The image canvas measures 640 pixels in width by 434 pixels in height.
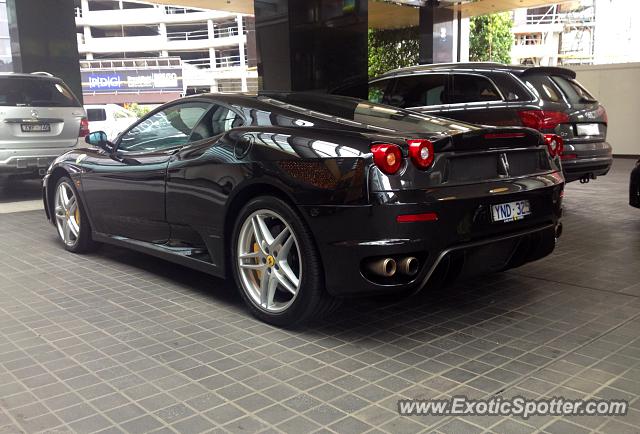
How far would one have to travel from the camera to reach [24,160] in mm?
9047

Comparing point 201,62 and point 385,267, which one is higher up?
point 201,62

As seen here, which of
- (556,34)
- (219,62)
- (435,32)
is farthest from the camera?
(219,62)

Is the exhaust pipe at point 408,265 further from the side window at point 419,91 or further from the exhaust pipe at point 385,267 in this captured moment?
the side window at point 419,91

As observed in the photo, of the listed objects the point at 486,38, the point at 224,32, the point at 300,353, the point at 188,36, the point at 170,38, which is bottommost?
the point at 300,353

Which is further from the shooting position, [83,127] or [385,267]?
[83,127]

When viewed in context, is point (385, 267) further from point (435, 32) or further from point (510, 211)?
point (435, 32)

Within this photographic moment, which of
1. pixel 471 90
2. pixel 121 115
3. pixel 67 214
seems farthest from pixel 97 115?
pixel 471 90

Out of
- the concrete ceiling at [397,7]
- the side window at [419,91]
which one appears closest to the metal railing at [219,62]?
→ the concrete ceiling at [397,7]

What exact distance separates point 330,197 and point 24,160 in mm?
7343

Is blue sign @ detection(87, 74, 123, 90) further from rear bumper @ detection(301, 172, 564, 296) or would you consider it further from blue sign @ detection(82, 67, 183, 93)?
rear bumper @ detection(301, 172, 564, 296)

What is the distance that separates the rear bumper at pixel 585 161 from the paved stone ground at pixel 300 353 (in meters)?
2.09

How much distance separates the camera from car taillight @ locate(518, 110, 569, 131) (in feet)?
22.0

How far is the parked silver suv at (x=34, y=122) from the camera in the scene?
8.95m

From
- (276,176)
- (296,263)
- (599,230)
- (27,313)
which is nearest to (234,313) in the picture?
(296,263)
